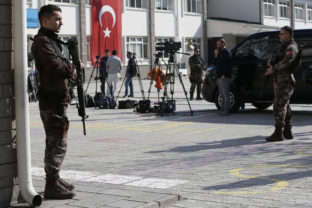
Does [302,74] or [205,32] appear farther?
[205,32]

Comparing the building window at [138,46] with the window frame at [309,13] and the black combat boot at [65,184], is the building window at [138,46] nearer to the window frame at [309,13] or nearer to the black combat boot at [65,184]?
the window frame at [309,13]

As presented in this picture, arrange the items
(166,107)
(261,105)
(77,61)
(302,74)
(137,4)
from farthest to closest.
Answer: (137,4)
(261,105)
(166,107)
(302,74)
(77,61)

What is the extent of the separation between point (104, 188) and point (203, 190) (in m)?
1.04

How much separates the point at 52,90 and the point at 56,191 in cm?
98

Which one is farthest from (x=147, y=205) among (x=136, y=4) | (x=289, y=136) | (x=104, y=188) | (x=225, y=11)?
(x=225, y=11)

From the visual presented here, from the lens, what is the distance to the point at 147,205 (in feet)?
18.2

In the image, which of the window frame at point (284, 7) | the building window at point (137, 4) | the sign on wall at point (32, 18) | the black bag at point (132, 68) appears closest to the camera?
the black bag at point (132, 68)

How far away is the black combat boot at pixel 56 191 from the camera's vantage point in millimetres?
5938

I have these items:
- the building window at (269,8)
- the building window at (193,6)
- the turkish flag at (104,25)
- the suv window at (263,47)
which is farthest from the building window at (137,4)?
the suv window at (263,47)

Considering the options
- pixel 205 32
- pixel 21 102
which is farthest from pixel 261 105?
pixel 205 32

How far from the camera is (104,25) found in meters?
38.9

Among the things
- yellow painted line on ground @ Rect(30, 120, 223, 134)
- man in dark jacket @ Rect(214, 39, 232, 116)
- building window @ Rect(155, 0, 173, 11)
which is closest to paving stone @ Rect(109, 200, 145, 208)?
yellow painted line on ground @ Rect(30, 120, 223, 134)

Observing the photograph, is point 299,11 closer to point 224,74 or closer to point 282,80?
point 224,74

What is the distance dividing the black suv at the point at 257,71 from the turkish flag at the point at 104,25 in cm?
2318
